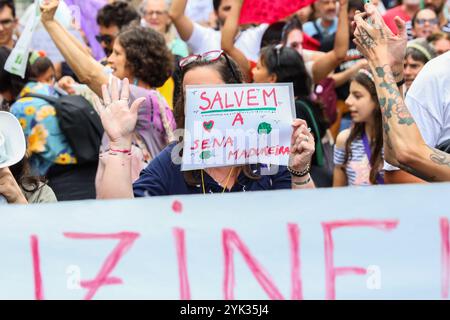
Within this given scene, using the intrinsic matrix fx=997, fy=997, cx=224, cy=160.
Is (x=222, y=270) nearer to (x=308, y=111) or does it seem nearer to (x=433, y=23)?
(x=308, y=111)

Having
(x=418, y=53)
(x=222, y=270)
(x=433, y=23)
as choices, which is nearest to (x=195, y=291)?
(x=222, y=270)

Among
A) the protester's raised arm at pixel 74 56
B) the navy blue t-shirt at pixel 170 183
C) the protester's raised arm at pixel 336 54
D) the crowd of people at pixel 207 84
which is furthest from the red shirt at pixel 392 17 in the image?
the protester's raised arm at pixel 74 56

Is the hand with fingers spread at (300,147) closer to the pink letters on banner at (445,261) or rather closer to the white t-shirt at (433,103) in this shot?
the white t-shirt at (433,103)

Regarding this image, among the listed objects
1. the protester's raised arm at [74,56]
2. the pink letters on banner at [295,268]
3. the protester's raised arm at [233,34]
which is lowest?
the pink letters on banner at [295,268]

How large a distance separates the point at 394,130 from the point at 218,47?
3.50m

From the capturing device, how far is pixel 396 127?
3.14m

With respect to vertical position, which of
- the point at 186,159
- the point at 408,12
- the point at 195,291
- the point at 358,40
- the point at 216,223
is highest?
the point at 408,12

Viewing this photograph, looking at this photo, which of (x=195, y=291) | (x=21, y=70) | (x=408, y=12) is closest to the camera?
(x=195, y=291)

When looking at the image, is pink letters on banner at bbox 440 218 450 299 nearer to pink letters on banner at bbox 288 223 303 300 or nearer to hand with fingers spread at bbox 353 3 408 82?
pink letters on banner at bbox 288 223 303 300

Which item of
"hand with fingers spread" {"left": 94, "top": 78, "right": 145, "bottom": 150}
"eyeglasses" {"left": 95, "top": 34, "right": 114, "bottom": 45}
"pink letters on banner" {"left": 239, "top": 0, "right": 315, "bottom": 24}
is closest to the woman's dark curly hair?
"pink letters on banner" {"left": 239, "top": 0, "right": 315, "bottom": 24}

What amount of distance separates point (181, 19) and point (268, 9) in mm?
555

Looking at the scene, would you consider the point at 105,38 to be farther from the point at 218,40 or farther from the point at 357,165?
the point at 357,165

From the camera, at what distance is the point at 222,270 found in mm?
2840

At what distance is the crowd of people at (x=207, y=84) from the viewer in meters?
→ 3.25
